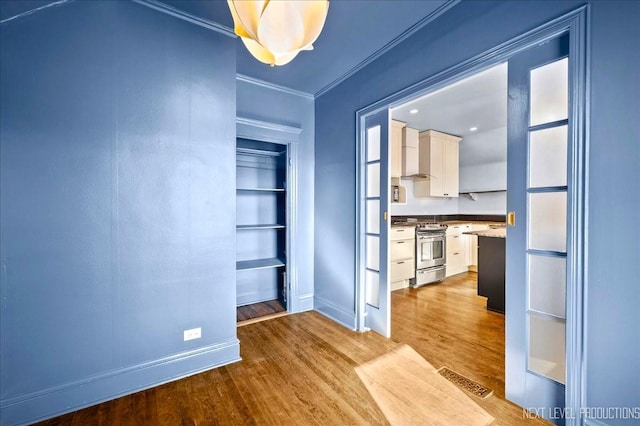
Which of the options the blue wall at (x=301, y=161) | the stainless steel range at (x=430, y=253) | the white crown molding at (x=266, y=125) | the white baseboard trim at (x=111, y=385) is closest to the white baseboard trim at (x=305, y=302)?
the blue wall at (x=301, y=161)

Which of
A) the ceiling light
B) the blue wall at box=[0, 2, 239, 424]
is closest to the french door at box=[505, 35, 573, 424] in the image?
the ceiling light

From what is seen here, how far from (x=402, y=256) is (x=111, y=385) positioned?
3.64 m

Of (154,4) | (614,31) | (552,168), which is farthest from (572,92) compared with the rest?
(154,4)

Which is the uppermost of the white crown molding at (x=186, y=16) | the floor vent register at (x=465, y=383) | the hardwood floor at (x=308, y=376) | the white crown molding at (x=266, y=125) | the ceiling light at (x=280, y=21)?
the white crown molding at (x=186, y=16)

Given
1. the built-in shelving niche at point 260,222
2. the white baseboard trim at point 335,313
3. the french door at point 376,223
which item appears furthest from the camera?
the built-in shelving niche at point 260,222

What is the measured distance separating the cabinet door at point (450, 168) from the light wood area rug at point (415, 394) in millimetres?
3949

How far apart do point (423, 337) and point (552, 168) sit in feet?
6.23

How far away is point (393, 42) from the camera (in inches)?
95.7

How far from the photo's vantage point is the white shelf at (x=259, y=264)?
3.26 meters

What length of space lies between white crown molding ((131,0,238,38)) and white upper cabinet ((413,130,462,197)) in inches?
154

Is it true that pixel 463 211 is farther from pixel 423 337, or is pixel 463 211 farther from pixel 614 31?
pixel 614 31

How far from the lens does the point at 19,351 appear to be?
5.36ft

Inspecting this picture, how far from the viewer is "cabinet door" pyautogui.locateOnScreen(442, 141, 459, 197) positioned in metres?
5.38

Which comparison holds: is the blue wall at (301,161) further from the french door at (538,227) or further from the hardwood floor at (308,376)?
the french door at (538,227)
